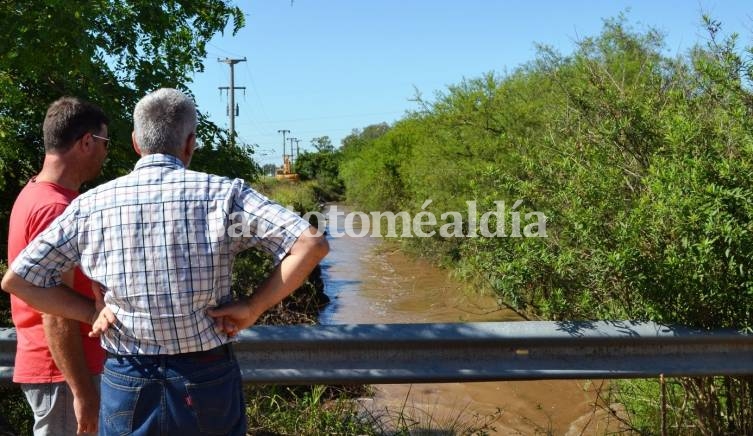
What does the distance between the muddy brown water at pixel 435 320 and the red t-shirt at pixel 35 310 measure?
214cm

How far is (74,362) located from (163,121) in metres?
0.91

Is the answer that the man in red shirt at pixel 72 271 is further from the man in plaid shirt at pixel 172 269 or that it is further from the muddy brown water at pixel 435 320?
the muddy brown water at pixel 435 320

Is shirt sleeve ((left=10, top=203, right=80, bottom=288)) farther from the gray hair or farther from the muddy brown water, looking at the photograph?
the muddy brown water

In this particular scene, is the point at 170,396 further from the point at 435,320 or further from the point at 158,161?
the point at 435,320

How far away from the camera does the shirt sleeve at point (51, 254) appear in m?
2.29

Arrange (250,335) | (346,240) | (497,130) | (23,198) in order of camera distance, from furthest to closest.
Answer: (346,240), (497,130), (250,335), (23,198)

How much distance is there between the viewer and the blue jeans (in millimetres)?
2180

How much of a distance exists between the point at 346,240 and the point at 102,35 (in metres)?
26.9

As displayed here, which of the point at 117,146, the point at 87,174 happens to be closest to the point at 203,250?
the point at 87,174

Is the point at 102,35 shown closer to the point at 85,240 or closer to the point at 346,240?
the point at 85,240

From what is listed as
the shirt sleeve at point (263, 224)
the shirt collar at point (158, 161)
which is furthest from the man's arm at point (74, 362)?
the shirt sleeve at point (263, 224)

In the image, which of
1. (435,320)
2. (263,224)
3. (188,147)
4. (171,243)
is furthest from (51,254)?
(435,320)

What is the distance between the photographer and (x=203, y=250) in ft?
7.15

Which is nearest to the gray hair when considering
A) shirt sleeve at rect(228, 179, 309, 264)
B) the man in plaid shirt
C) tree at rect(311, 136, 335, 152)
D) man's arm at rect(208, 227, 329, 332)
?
the man in plaid shirt
